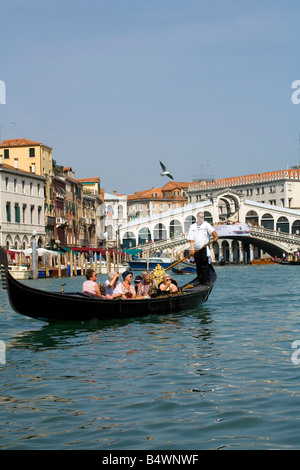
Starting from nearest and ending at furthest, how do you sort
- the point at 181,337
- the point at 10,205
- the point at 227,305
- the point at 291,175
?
the point at 181,337
the point at 227,305
the point at 10,205
the point at 291,175

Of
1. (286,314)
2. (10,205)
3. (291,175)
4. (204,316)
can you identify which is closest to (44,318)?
(204,316)

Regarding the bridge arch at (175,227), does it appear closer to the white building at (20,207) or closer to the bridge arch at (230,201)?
the bridge arch at (230,201)

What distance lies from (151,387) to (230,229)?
155 ft

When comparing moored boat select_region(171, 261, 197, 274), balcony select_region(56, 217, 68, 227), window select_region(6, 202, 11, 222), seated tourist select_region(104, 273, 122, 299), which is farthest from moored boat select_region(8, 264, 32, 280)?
seated tourist select_region(104, 273, 122, 299)

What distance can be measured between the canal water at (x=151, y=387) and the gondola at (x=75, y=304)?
22 centimetres

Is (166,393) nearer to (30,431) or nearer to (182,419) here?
(182,419)

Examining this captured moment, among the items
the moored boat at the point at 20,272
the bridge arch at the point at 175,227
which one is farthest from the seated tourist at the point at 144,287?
the bridge arch at the point at 175,227

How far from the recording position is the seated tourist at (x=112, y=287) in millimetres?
11102

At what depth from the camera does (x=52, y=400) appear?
587 cm

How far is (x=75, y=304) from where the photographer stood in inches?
410

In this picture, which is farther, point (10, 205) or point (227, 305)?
point (10, 205)

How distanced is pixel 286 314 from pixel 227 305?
2.60 metres

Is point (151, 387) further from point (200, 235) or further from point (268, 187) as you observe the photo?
point (268, 187)

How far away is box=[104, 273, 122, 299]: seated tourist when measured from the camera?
1110cm
